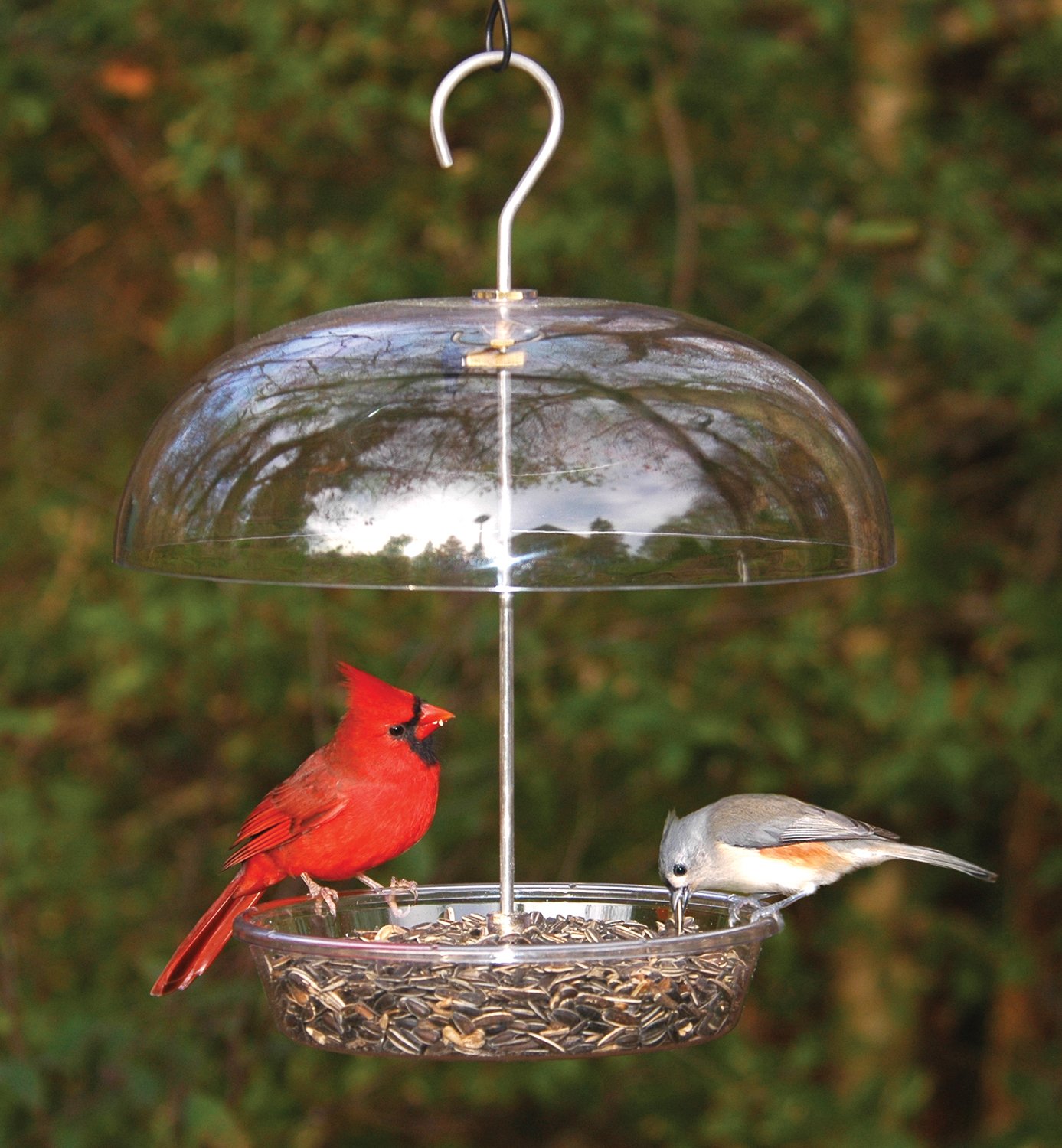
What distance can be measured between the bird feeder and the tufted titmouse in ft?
1.22

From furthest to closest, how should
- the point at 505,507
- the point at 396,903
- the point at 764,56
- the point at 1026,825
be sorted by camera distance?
the point at 1026,825
the point at 764,56
the point at 396,903
the point at 505,507

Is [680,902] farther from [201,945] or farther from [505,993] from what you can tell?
[201,945]

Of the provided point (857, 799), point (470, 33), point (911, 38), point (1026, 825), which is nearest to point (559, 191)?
point (470, 33)

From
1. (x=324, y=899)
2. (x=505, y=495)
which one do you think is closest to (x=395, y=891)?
(x=324, y=899)

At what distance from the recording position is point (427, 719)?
2.46 meters

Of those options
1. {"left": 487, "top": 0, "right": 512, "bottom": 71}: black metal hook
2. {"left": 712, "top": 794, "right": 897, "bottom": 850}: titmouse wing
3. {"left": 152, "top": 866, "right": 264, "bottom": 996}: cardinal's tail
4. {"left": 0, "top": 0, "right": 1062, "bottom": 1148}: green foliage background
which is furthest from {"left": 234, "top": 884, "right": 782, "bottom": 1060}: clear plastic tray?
{"left": 0, "top": 0, "right": 1062, "bottom": 1148}: green foliage background

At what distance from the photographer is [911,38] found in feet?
15.9

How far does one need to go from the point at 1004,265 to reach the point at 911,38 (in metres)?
0.85

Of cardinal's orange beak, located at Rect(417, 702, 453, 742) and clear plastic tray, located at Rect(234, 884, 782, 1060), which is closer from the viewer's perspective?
clear plastic tray, located at Rect(234, 884, 782, 1060)

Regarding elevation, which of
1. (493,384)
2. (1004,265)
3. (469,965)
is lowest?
(469,965)

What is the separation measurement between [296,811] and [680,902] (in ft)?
1.92

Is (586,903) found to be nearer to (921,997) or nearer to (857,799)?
(857,799)

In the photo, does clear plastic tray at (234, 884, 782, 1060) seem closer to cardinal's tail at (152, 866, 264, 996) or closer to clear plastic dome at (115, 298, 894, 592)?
cardinal's tail at (152, 866, 264, 996)

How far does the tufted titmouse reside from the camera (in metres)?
2.57
